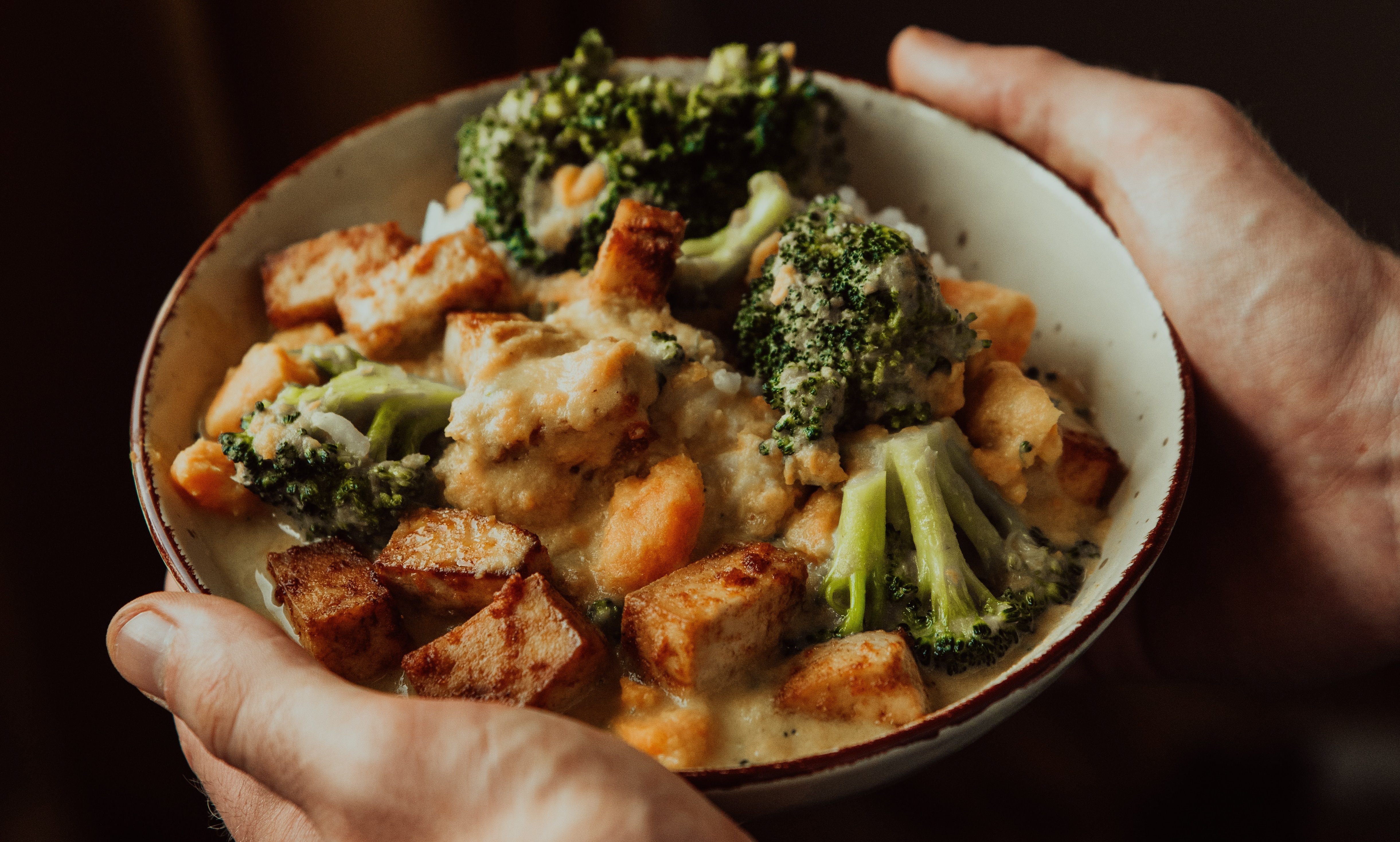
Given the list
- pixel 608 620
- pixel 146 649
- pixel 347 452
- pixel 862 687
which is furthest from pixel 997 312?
pixel 146 649

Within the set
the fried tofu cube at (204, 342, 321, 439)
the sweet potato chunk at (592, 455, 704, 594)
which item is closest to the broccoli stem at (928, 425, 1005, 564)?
the sweet potato chunk at (592, 455, 704, 594)

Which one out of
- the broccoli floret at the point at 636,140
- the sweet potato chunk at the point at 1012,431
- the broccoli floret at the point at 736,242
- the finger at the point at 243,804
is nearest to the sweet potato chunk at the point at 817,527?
the sweet potato chunk at the point at 1012,431

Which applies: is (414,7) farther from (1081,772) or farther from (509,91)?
(1081,772)

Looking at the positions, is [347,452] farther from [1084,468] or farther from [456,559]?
[1084,468]

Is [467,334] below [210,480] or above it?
above

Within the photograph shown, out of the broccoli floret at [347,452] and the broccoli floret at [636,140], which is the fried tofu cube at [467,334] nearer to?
the broccoli floret at [347,452]
